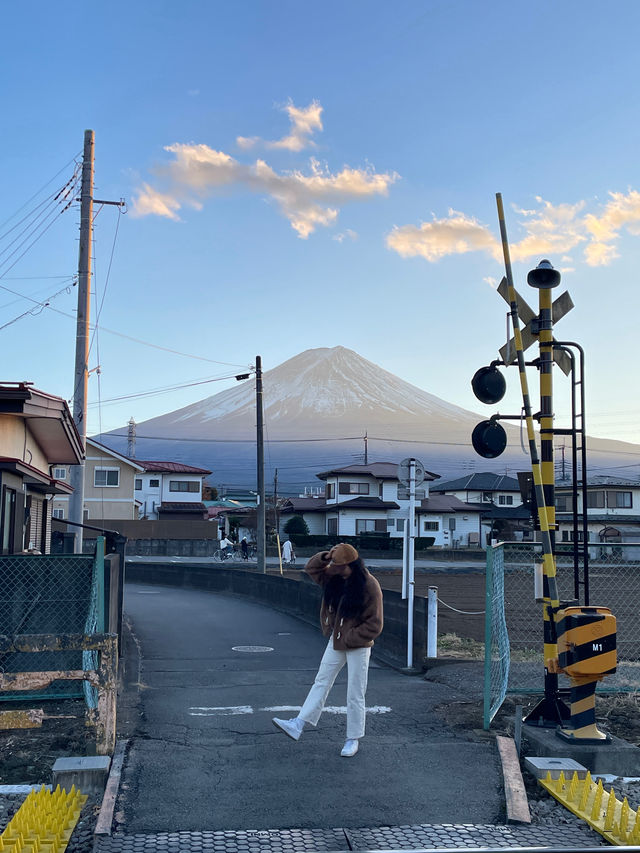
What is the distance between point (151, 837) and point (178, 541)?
47.2m

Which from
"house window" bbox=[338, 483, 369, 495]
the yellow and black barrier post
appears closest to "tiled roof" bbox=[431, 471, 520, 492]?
"house window" bbox=[338, 483, 369, 495]

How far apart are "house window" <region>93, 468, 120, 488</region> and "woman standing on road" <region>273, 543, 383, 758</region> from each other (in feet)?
180

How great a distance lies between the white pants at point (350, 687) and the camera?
6195 millimetres

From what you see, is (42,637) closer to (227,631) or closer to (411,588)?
(411,588)

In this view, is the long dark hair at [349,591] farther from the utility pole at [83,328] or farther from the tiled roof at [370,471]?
the tiled roof at [370,471]

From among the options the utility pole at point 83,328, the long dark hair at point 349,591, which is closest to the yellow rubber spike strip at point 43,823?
the long dark hair at point 349,591

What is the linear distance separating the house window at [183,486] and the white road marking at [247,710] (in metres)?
63.2

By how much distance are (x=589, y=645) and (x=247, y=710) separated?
11.5 feet

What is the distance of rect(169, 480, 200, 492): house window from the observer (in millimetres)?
70312

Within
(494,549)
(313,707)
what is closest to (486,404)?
(494,549)

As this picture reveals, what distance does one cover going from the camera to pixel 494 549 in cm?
696

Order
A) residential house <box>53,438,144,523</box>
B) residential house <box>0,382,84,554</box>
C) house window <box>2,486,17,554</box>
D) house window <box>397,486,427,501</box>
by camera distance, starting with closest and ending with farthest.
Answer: house window <box>397,486,427,501</box>, residential house <box>0,382,84,554</box>, house window <box>2,486,17,554</box>, residential house <box>53,438,144,523</box>

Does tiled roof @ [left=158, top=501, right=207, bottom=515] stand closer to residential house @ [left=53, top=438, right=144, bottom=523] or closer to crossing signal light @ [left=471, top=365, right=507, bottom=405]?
residential house @ [left=53, top=438, right=144, bottom=523]

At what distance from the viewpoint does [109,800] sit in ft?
16.0
